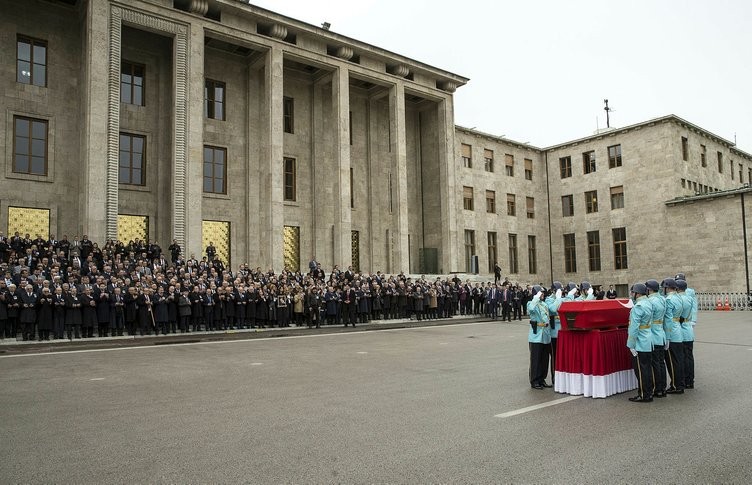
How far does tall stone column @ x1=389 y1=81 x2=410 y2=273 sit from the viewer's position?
1409 inches

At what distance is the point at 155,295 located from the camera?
63.2 feet

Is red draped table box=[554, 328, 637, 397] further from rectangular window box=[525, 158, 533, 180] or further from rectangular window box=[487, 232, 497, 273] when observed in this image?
rectangular window box=[525, 158, 533, 180]

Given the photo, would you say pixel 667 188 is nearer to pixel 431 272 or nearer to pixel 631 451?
pixel 431 272

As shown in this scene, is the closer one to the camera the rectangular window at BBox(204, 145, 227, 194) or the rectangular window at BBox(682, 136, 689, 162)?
the rectangular window at BBox(204, 145, 227, 194)

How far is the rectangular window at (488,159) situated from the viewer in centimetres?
4566

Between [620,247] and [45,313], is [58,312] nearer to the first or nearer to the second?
[45,313]

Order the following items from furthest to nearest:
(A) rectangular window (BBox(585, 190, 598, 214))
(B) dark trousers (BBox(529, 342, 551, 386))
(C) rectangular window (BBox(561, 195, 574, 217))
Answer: (C) rectangular window (BBox(561, 195, 574, 217)) → (A) rectangular window (BBox(585, 190, 598, 214)) → (B) dark trousers (BBox(529, 342, 551, 386))

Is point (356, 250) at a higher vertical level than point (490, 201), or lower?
lower

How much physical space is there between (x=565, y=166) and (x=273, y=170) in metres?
28.5

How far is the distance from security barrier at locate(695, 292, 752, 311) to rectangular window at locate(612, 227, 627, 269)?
24.6 feet

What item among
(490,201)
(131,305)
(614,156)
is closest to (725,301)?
(614,156)

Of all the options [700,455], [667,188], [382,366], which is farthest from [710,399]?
[667,188]

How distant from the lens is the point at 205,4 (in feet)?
93.2

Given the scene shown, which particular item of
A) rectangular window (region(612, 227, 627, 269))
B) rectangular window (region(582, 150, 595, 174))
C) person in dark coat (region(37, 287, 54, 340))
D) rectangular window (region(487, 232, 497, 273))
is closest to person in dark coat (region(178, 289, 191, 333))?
person in dark coat (region(37, 287, 54, 340))
